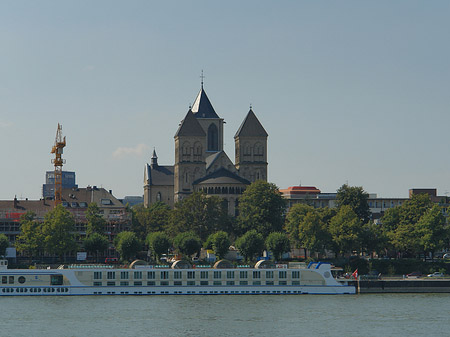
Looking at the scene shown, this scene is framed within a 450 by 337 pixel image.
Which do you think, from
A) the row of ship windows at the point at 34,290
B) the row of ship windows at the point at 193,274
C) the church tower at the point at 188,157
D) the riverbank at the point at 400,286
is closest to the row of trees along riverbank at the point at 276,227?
the riverbank at the point at 400,286

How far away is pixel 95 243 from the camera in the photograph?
128625mm

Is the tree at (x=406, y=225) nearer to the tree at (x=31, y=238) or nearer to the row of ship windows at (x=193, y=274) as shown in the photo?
the row of ship windows at (x=193, y=274)

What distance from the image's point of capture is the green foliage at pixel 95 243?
128 m

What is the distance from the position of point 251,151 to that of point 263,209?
156 feet

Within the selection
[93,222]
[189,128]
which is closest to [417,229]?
[93,222]

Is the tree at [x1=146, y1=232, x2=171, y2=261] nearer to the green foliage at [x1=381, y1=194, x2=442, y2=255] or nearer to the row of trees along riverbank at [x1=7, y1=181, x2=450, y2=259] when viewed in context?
the row of trees along riverbank at [x1=7, y1=181, x2=450, y2=259]

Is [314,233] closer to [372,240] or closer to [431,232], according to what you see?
[372,240]

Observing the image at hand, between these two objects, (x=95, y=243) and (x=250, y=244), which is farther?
(x=95, y=243)

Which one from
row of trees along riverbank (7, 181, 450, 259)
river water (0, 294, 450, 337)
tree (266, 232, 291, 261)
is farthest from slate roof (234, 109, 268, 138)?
river water (0, 294, 450, 337)

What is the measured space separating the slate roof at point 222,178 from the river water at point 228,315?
258 ft

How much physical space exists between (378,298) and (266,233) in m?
45.3

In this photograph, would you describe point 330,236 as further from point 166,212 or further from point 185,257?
point 166,212

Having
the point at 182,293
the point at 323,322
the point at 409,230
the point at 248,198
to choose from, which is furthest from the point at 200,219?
the point at 323,322

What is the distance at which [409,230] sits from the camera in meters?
124
